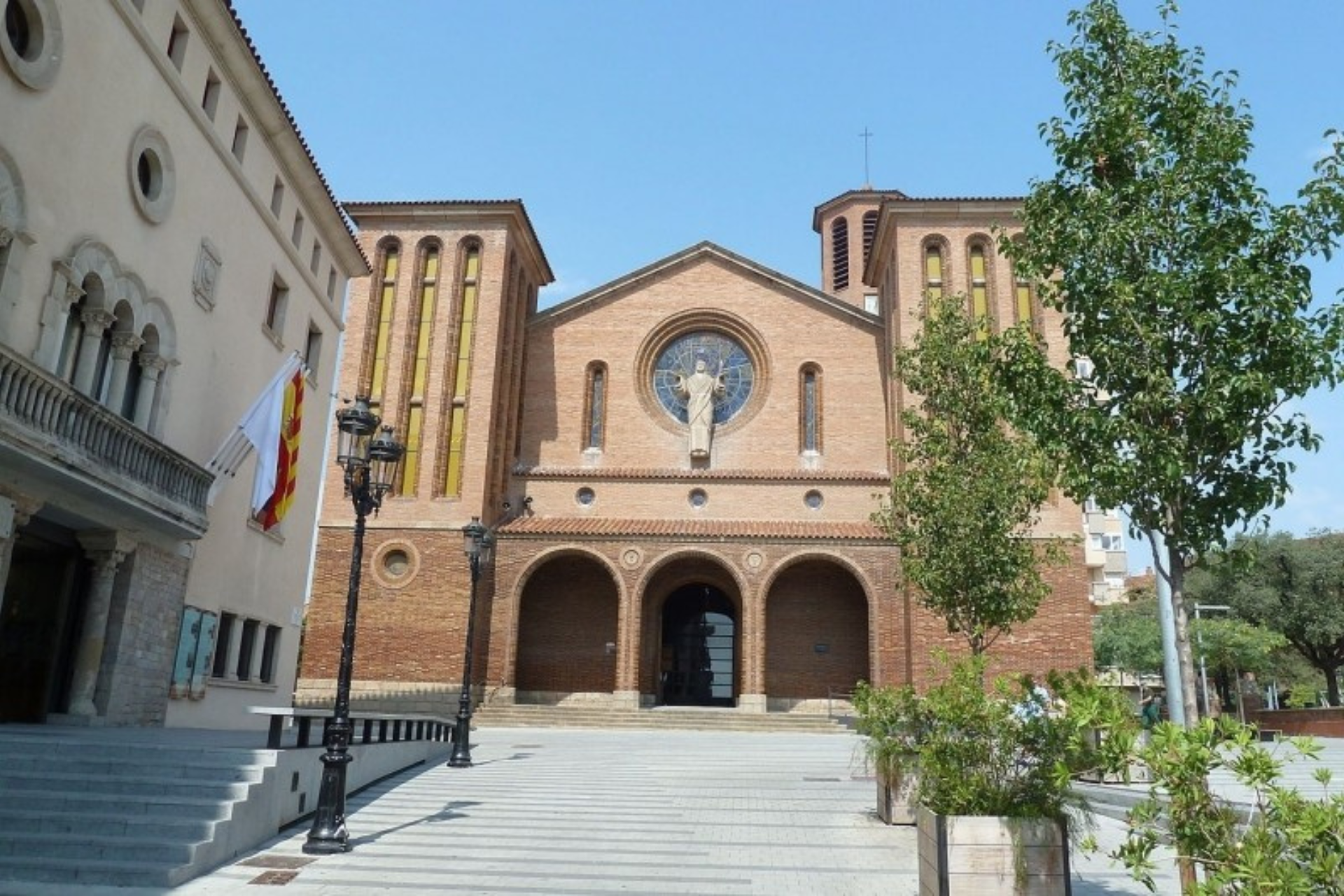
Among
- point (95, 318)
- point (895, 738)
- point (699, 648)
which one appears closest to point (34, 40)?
point (95, 318)

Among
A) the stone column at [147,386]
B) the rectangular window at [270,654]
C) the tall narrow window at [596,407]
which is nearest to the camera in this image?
the stone column at [147,386]

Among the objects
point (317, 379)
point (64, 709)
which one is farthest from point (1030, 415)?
point (317, 379)

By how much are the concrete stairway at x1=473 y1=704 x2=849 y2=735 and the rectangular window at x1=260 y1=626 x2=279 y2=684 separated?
261 inches

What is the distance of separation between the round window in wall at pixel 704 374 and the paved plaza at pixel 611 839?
16592 mm

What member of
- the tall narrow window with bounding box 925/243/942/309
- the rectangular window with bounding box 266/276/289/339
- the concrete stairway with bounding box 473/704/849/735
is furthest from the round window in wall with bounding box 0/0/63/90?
the tall narrow window with bounding box 925/243/942/309

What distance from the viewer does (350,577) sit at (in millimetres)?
10406

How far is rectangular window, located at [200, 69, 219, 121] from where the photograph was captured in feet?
54.4

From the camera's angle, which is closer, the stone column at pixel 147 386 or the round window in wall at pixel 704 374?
the stone column at pixel 147 386

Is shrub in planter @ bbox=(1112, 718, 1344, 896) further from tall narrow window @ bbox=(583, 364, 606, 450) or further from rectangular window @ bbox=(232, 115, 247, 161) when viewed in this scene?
tall narrow window @ bbox=(583, 364, 606, 450)

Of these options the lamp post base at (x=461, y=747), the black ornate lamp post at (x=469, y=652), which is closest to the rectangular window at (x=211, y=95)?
the black ornate lamp post at (x=469, y=652)

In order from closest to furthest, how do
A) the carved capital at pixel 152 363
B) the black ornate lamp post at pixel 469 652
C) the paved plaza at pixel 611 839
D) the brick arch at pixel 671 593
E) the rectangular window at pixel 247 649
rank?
the paved plaza at pixel 611 839 → the carved capital at pixel 152 363 → the black ornate lamp post at pixel 469 652 → the rectangular window at pixel 247 649 → the brick arch at pixel 671 593

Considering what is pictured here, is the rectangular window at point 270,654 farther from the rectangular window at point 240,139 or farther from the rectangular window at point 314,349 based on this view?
the rectangular window at point 240,139

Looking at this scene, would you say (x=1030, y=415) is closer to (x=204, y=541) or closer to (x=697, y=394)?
(x=204, y=541)

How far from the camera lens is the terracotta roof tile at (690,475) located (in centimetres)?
2975
